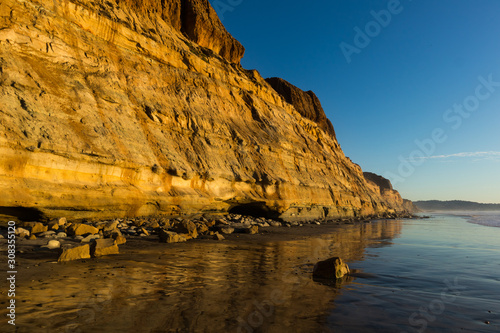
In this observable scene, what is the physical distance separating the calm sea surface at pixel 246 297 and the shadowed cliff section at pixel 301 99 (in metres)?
51.8

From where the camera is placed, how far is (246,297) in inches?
187

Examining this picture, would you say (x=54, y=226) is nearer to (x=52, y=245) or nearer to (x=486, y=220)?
(x=52, y=245)

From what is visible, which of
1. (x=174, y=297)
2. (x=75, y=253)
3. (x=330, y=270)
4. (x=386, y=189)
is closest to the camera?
(x=174, y=297)

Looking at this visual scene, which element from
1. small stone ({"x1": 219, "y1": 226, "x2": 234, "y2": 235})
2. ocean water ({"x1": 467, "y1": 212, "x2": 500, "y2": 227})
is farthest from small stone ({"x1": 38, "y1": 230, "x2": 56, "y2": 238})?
ocean water ({"x1": 467, "y1": 212, "x2": 500, "y2": 227})

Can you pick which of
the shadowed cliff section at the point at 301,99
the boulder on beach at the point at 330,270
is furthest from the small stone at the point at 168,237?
the shadowed cliff section at the point at 301,99

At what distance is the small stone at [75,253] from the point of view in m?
6.50

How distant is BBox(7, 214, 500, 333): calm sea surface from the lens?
12.0 ft

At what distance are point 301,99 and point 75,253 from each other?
55720 millimetres

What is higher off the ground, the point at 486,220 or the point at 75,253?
the point at 75,253

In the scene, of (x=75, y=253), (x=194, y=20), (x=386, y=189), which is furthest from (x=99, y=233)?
(x=386, y=189)

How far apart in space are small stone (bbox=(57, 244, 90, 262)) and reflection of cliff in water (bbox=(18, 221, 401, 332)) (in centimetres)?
44

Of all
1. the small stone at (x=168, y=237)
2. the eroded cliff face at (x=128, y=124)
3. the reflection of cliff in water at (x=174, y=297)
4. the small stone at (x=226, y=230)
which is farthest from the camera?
the small stone at (x=226, y=230)

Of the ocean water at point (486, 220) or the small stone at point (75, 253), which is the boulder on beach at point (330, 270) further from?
the ocean water at point (486, 220)

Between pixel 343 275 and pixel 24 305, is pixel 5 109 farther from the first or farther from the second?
pixel 343 275
